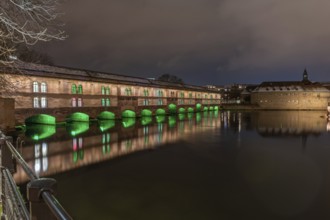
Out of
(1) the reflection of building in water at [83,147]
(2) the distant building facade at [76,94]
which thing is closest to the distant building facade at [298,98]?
(2) the distant building facade at [76,94]

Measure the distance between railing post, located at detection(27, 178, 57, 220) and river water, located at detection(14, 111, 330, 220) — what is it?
8523 mm

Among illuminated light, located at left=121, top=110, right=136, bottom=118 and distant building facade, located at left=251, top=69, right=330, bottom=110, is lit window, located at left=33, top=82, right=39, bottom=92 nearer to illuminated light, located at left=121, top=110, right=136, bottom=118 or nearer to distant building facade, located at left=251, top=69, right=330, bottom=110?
illuminated light, located at left=121, top=110, right=136, bottom=118

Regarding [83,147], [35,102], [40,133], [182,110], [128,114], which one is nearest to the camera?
[83,147]

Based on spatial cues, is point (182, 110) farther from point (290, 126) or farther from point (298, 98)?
point (298, 98)

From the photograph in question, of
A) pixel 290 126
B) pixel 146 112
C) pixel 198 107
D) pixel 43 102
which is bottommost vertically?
pixel 290 126

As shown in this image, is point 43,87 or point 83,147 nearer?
point 83,147

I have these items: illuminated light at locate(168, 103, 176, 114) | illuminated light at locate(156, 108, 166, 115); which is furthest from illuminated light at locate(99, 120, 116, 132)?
illuminated light at locate(168, 103, 176, 114)

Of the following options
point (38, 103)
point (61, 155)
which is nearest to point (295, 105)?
point (38, 103)

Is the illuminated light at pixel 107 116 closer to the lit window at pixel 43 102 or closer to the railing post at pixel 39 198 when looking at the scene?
the lit window at pixel 43 102

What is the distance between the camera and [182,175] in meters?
16.0

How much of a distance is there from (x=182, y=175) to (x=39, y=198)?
14.3 meters

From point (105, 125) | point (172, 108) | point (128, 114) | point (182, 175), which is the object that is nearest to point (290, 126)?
point (128, 114)

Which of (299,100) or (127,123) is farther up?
(299,100)

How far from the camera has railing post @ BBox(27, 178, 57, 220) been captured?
6.75 ft
